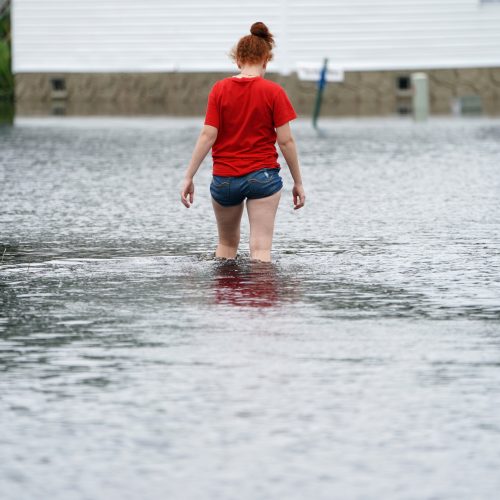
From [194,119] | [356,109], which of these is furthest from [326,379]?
[356,109]

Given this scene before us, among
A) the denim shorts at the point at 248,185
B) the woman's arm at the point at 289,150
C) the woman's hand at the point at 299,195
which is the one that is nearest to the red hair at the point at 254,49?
the woman's arm at the point at 289,150

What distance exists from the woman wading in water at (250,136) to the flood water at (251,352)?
0.50m

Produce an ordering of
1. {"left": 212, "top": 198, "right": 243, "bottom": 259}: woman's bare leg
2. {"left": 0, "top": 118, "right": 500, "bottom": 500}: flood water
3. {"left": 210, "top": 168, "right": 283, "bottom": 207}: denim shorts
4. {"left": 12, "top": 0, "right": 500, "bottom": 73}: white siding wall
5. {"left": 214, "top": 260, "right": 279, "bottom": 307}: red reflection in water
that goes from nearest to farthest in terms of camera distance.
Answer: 1. {"left": 0, "top": 118, "right": 500, "bottom": 500}: flood water
2. {"left": 214, "top": 260, "right": 279, "bottom": 307}: red reflection in water
3. {"left": 210, "top": 168, "right": 283, "bottom": 207}: denim shorts
4. {"left": 212, "top": 198, "right": 243, "bottom": 259}: woman's bare leg
5. {"left": 12, "top": 0, "right": 500, "bottom": 73}: white siding wall

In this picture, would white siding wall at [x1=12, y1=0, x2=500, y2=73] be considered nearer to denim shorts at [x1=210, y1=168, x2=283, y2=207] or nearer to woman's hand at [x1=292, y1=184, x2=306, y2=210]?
denim shorts at [x1=210, y1=168, x2=283, y2=207]

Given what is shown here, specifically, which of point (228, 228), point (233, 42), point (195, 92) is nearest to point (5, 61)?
point (195, 92)

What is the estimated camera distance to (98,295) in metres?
9.63

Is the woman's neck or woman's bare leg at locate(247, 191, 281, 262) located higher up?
the woman's neck

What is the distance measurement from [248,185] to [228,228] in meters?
0.58

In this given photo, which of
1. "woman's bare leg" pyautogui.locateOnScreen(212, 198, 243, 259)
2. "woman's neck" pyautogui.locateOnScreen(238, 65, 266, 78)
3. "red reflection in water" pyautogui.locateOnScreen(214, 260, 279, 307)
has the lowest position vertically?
"red reflection in water" pyautogui.locateOnScreen(214, 260, 279, 307)

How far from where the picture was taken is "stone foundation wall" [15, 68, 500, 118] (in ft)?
127

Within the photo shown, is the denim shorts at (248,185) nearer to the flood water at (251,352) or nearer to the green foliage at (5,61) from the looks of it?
the flood water at (251,352)

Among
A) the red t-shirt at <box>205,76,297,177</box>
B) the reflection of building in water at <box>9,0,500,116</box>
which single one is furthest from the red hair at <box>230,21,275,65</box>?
the reflection of building in water at <box>9,0,500,116</box>

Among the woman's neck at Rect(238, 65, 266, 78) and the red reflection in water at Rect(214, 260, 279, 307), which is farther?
the woman's neck at Rect(238, 65, 266, 78)

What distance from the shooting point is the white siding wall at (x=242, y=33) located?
38.5m
